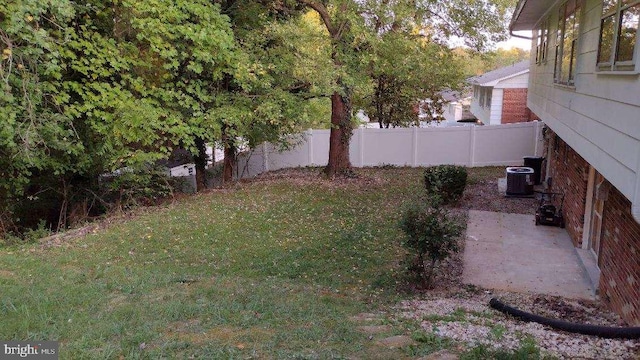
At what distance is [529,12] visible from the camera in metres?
10.8

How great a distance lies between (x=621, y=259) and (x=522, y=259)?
216 centimetres

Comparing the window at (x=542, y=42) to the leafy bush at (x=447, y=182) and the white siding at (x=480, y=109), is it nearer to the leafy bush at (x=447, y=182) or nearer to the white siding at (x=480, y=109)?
the leafy bush at (x=447, y=182)

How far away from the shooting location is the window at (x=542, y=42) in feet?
36.0

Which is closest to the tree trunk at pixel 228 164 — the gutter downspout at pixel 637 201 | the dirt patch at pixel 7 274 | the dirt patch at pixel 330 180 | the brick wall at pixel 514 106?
the dirt patch at pixel 330 180

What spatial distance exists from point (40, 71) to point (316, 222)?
5.60 metres

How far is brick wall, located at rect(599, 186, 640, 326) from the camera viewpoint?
5055 millimetres

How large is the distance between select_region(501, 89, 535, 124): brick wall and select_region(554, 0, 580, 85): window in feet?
44.7

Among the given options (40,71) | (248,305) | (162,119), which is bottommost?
(248,305)

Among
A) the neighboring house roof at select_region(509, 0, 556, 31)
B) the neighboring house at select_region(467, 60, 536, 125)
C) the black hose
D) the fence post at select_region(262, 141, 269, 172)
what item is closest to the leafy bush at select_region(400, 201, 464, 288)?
the black hose

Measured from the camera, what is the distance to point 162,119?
10680 millimetres

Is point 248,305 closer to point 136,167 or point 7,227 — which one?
point 136,167

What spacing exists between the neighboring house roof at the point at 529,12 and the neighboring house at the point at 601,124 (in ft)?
0.14

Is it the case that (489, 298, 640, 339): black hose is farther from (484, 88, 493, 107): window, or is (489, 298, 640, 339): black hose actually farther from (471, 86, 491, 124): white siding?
Answer: (484, 88, 493, 107): window

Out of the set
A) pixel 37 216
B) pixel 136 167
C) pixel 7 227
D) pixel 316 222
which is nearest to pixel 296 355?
pixel 316 222
